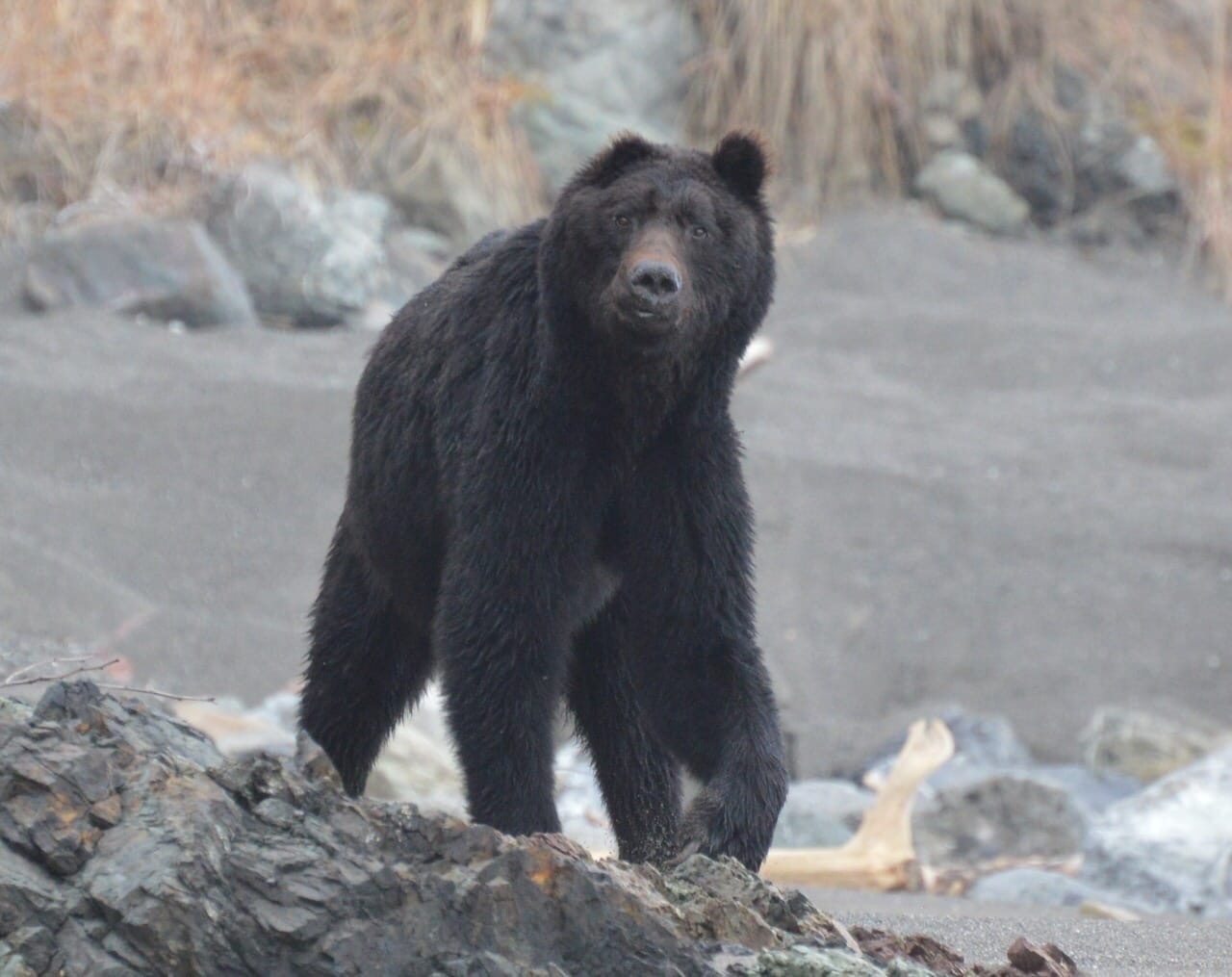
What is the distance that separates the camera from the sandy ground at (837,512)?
29.9 ft

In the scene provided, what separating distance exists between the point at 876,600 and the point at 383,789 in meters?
3.72

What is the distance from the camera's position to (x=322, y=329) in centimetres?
1170

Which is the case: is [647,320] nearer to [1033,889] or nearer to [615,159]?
[615,159]

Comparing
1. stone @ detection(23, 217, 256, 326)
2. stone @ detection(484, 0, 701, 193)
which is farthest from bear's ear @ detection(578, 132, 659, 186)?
stone @ detection(484, 0, 701, 193)

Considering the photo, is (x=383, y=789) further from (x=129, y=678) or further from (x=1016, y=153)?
(x=1016, y=153)

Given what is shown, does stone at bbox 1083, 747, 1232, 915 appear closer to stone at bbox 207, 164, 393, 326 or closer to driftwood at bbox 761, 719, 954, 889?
driftwood at bbox 761, 719, 954, 889

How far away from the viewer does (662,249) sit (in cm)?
425

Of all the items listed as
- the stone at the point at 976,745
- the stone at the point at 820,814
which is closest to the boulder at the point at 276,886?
the stone at the point at 820,814

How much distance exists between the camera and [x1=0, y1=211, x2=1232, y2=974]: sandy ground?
9.12 m

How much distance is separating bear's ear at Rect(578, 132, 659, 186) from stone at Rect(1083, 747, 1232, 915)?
3.80m

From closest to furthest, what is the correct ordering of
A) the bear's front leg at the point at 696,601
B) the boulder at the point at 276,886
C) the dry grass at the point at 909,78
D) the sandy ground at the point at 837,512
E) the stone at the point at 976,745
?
1. the boulder at the point at 276,886
2. the bear's front leg at the point at 696,601
3. the stone at the point at 976,745
4. the sandy ground at the point at 837,512
5. the dry grass at the point at 909,78

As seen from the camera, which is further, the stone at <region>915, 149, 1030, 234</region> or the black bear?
the stone at <region>915, 149, 1030, 234</region>

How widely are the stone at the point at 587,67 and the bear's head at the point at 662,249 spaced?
9120mm

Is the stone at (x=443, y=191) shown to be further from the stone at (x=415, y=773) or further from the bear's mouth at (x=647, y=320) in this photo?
the bear's mouth at (x=647, y=320)
